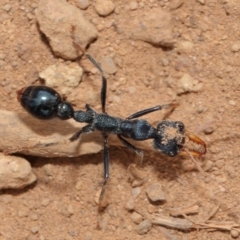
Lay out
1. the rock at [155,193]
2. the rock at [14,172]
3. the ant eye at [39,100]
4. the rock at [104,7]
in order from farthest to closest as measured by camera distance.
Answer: the rock at [104,7], the rock at [155,193], the rock at [14,172], the ant eye at [39,100]

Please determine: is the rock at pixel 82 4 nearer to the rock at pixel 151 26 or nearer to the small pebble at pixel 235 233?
the rock at pixel 151 26

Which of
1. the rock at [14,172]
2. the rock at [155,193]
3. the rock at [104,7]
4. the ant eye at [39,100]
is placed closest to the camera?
the ant eye at [39,100]

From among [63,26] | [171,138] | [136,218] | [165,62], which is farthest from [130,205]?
[63,26]

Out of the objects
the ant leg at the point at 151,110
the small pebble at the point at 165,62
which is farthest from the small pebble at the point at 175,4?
the ant leg at the point at 151,110

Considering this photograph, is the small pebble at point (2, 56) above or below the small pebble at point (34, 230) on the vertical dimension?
above

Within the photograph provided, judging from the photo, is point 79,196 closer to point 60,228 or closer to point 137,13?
point 60,228

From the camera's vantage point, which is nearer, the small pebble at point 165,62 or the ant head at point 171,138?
the ant head at point 171,138

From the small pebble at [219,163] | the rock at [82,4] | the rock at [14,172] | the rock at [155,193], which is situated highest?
the rock at [82,4]
